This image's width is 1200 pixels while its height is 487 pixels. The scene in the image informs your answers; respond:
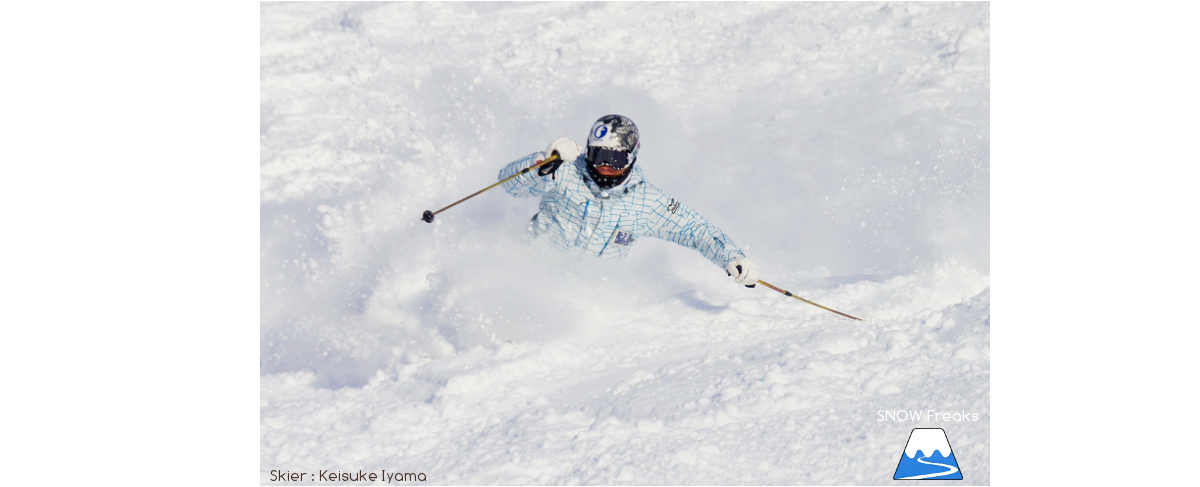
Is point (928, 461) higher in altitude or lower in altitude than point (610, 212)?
lower

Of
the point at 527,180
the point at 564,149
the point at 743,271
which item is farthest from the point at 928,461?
the point at 527,180

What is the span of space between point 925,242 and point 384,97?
5505mm

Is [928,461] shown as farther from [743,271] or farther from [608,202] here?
[608,202]

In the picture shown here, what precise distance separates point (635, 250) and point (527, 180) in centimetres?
184

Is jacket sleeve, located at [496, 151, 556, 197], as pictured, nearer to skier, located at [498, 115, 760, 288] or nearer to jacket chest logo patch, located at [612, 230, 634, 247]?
skier, located at [498, 115, 760, 288]

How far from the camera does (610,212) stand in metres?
4.77

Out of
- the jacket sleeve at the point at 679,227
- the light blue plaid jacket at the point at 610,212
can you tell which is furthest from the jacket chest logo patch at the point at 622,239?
the jacket sleeve at the point at 679,227

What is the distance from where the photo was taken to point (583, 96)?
767 cm

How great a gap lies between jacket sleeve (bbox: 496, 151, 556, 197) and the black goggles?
1.43 ft

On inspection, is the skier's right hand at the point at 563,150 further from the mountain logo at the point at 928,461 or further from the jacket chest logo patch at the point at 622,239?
the mountain logo at the point at 928,461

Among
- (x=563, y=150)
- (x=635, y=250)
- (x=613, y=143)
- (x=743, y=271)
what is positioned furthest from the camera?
(x=635, y=250)

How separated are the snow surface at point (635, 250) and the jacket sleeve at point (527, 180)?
86 cm

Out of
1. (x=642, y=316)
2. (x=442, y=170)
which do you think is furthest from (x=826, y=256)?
(x=442, y=170)

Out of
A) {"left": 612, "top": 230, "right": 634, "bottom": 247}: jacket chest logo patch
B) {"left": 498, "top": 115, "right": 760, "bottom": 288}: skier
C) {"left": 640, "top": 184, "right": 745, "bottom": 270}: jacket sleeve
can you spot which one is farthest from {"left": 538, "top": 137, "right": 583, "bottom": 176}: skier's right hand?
{"left": 612, "top": 230, "right": 634, "bottom": 247}: jacket chest logo patch
